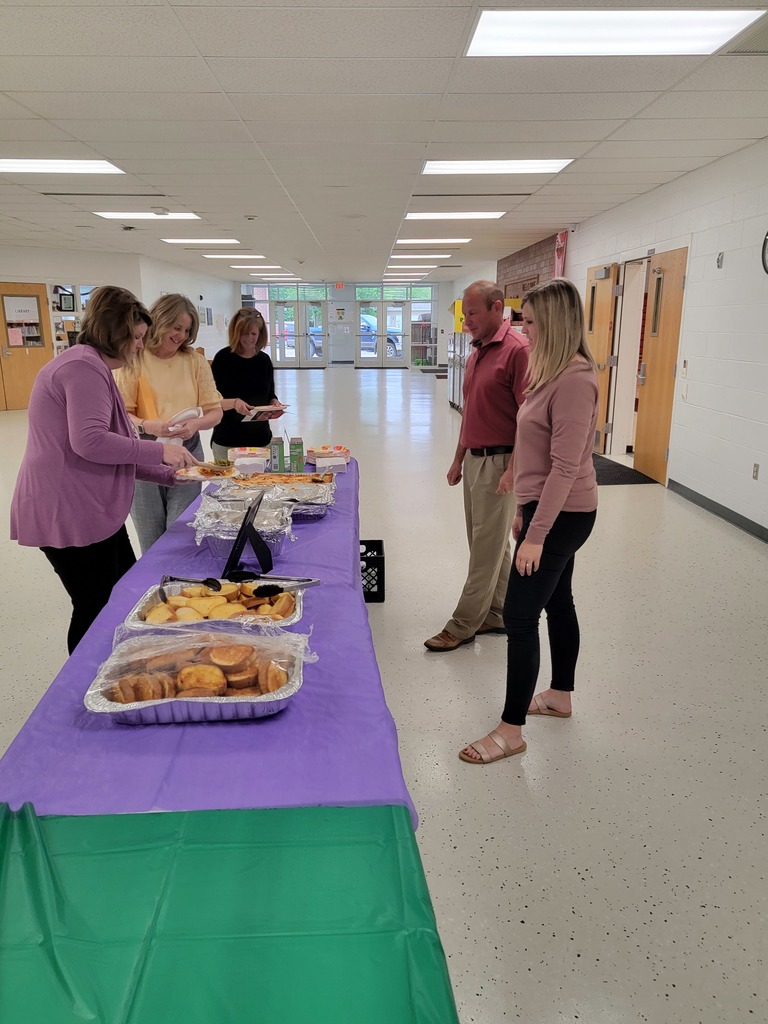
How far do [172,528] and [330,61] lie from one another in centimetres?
264

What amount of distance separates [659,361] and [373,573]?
174 inches

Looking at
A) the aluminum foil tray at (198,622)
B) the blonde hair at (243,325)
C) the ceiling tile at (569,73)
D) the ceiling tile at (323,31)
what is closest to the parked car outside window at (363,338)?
the ceiling tile at (569,73)

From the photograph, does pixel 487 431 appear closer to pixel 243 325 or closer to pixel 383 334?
pixel 243 325

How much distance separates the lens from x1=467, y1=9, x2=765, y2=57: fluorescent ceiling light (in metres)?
Result: 3.06

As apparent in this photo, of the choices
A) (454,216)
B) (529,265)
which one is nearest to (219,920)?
(454,216)

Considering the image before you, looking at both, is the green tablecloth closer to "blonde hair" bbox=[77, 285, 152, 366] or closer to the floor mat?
"blonde hair" bbox=[77, 285, 152, 366]

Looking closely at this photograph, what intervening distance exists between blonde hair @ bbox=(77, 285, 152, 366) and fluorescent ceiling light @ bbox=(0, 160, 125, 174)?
4295mm

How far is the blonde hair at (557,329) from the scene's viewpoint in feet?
6.89

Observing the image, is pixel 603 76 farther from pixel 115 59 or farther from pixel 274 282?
pixel 274 282

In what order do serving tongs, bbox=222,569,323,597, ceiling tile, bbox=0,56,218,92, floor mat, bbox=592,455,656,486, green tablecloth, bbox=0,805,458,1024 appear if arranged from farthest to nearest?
floor mat, bbox=592,455,656,486 < ceiling tile, bbox=0,56,218,92 < serving tongs, bbox=222,569,323,597 < green tablecloth, bbox=0,805,458,1024

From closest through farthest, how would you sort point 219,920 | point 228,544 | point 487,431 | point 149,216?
point 219,920 → point 228,544 → point 487,431 → point 149,216

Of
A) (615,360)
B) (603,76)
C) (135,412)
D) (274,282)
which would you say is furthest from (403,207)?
(274,282)

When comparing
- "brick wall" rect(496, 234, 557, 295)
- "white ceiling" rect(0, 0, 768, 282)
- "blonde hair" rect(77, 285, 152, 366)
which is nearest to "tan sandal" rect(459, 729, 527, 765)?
"blonde hair" rect(77, 285, 152, 366)

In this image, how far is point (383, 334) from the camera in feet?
77.3
